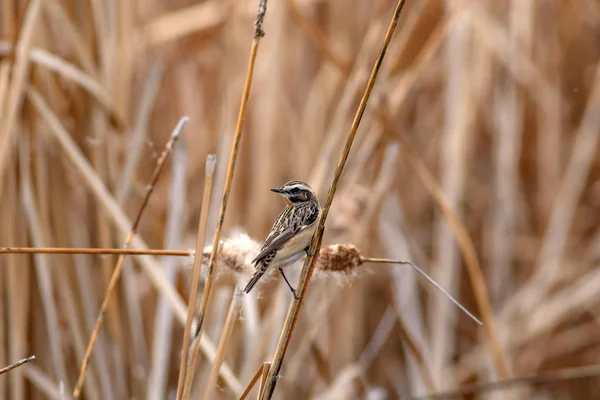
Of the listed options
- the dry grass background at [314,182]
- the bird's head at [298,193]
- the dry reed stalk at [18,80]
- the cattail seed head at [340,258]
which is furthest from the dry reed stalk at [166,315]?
the cattail seed head at [340,258]

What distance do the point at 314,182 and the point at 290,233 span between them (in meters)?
0.77

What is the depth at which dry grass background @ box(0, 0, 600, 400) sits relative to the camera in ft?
5.42

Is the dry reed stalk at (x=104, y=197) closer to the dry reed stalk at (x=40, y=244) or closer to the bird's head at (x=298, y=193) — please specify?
the dry reed stalk at (x=40, y=244)

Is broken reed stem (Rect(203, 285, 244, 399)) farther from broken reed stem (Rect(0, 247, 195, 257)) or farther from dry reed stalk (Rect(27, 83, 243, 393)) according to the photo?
dry reed stalk (Rect(27, 83, 243, 393))

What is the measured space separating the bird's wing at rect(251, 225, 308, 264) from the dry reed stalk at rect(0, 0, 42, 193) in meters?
0.75

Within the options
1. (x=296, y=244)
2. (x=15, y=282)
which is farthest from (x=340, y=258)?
(x=15, y=282)

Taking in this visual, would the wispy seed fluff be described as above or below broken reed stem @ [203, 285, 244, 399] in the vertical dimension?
above

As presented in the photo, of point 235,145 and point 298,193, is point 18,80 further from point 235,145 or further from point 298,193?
point 235,145

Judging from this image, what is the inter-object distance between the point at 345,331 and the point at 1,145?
1.30 metres

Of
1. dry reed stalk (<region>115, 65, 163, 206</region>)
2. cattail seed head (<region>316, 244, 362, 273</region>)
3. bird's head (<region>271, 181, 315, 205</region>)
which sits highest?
dry reed stalk (<region>115, 65, 163, 206</region>)

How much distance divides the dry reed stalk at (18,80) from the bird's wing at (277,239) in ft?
2.45

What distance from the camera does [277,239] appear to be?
0.99m

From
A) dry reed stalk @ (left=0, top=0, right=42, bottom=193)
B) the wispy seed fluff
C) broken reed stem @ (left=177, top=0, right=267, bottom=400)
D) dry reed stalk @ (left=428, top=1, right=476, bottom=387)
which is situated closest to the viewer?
broken reed stem @ (left=177, top=0, right=267, bottom=400)

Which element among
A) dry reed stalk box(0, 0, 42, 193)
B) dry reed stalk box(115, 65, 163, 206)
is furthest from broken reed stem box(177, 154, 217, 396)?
dry reed stalk box(115, 65, 163, 206)
